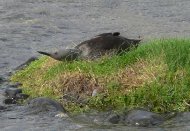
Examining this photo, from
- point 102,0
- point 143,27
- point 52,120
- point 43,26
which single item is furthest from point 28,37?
point 52,120

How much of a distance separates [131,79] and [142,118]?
122 cm

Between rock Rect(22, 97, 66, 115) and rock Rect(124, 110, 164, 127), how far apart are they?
47.1 inches

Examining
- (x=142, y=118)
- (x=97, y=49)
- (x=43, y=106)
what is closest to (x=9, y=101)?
(x=43, y=106)

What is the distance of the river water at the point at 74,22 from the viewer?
16.9 m

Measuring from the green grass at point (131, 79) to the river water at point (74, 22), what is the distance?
3609 mm

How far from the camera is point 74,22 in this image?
1947 centimetres

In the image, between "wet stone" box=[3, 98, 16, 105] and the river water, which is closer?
"wet stone" box=[3, 98, 16, 105]

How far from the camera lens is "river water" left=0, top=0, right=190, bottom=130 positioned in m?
16.9

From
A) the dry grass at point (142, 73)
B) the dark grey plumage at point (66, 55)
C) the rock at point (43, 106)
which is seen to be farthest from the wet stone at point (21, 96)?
the dry grass at point (142, 73)

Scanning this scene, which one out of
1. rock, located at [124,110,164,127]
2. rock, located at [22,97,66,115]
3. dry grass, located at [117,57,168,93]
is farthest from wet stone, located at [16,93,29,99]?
rock, located at [124,110,164,127]

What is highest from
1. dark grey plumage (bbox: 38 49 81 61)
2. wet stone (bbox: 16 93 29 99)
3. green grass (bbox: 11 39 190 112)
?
dark grey plumage (bbox: 38 49 81 61)

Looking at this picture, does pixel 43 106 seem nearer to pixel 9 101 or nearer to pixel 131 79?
pixel 9 101

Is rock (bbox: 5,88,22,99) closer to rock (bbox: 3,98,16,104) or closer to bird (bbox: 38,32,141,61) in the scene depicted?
rock (bbox: 3,98,16,104)

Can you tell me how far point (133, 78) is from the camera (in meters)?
10.8
